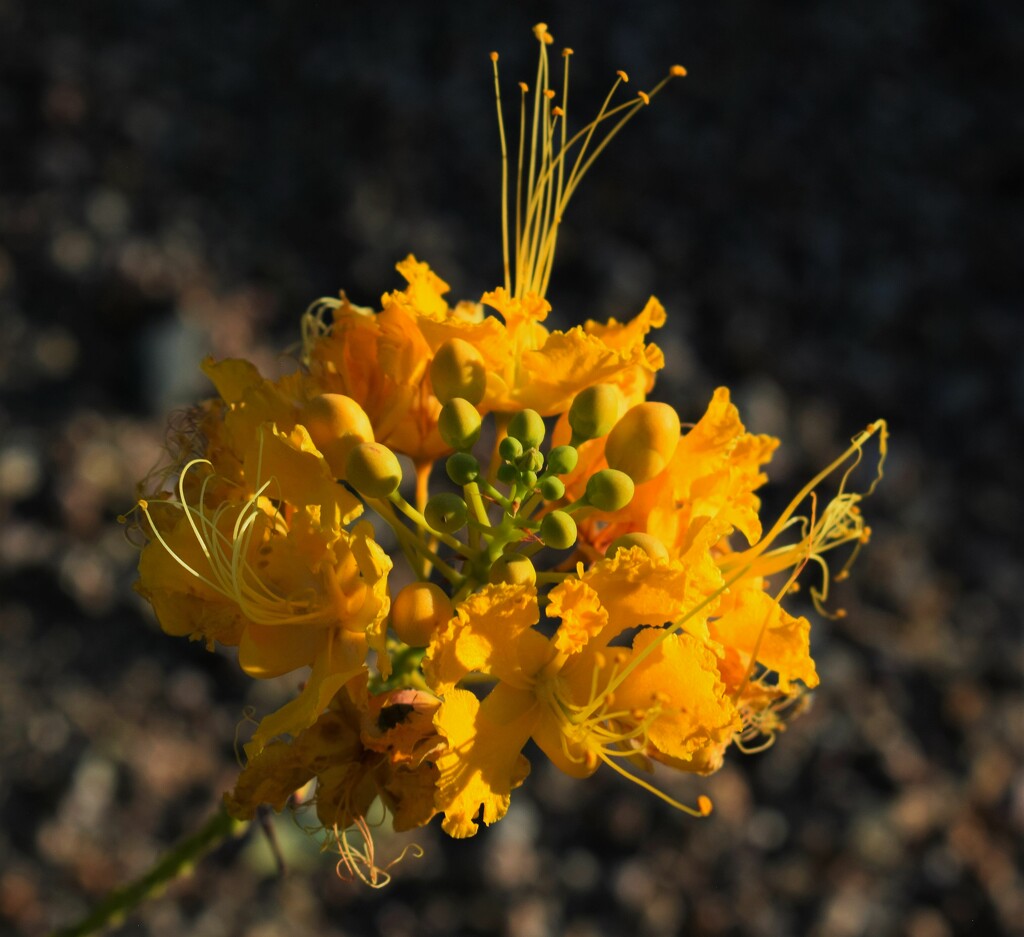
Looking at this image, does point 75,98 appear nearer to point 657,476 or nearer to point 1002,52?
point 657,476

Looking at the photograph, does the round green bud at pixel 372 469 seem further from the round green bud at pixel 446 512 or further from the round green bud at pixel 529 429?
the round green bud at pixel 529 429

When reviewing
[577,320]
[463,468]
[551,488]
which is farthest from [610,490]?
[577,320]

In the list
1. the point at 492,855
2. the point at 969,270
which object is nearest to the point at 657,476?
the point at 492,855

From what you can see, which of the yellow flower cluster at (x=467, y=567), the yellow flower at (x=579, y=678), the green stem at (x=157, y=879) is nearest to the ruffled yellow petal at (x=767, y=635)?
Answer: the yellow flower cluster at (x=467, y=567)

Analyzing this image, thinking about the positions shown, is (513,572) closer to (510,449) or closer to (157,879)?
(510,449)

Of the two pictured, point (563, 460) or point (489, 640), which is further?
point (563, 460)

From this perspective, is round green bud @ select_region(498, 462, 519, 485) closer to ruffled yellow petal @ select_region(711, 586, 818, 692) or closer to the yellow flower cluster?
the yellow flower cluster

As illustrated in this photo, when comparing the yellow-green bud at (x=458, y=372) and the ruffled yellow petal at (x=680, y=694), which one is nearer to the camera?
the ruffled yellow petal at (x=680, y=694)

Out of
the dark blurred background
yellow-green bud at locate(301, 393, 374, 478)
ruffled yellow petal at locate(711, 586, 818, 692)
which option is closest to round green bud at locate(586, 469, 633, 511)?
ruffled yellow petal at locate(711, 586, 818, 692)
